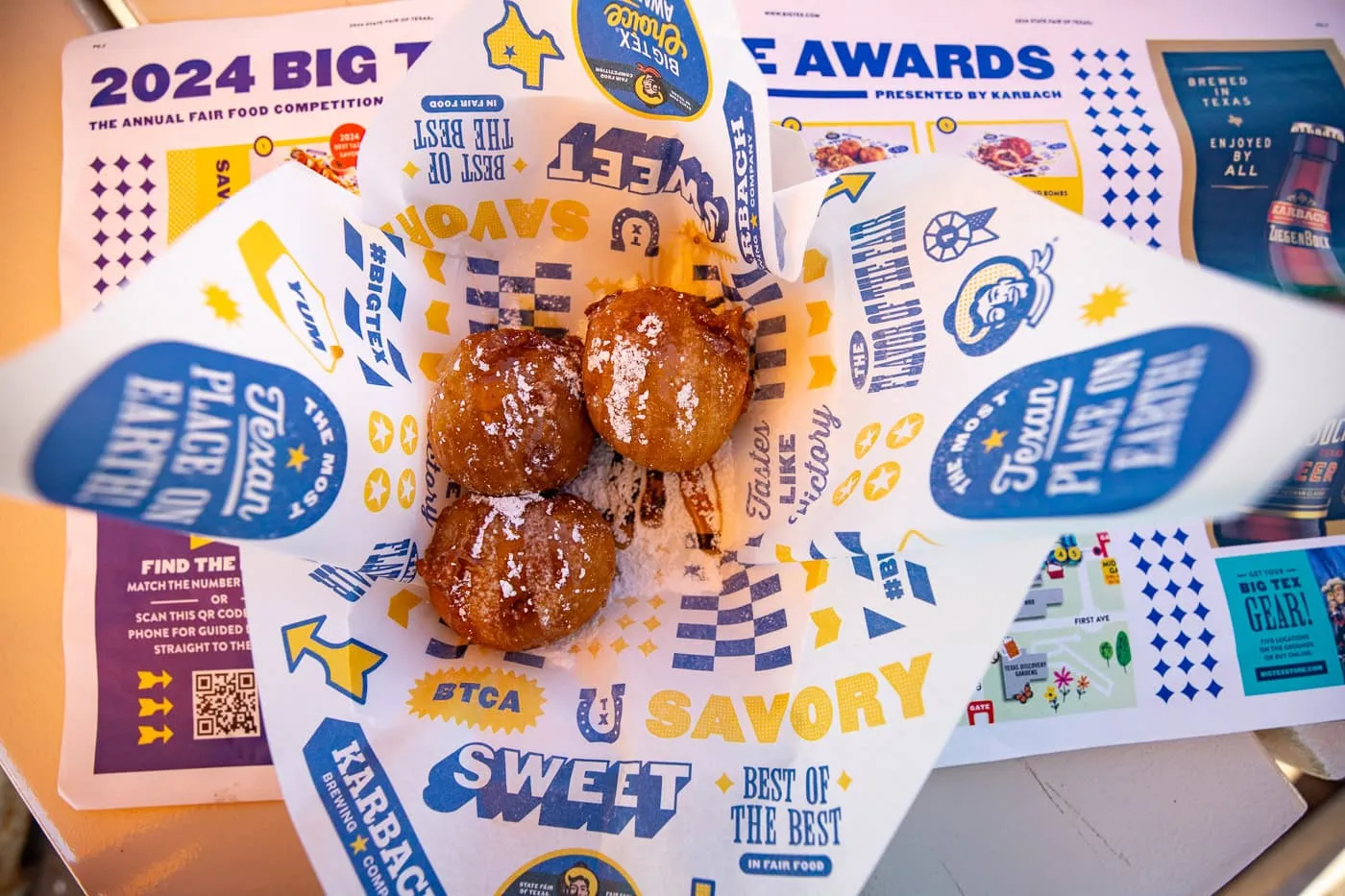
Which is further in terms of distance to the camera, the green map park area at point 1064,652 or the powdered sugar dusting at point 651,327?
the green map park area at point 1064,652

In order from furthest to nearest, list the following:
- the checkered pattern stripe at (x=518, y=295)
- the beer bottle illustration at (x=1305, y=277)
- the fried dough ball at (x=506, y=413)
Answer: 1. the beer bottle illustration at (x=1305, y=277)
2. the checkered pattern stripe at (x=518, y=295)
3. the fried dough ball at (x=506, y=413)

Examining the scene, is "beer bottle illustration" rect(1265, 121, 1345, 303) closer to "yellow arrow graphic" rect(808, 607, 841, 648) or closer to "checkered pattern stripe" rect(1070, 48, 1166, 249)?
"checkered pattern stripe" rect(1070, 48, 1166, 249)

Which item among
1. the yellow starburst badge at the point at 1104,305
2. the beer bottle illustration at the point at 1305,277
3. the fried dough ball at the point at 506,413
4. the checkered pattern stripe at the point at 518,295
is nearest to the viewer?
the yellow starburst badge at the point at 1104,305

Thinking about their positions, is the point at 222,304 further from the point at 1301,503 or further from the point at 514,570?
the point at 1301,503

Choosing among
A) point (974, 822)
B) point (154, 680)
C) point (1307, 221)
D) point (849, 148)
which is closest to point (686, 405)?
point (849, 148)

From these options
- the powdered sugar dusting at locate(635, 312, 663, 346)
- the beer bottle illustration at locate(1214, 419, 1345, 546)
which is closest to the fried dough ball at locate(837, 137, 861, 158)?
the powdered sugar dusting at locate(635, 312, 663, 346)

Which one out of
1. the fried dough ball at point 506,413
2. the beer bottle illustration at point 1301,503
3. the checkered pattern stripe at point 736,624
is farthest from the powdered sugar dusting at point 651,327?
the beer bottle illustration at point 1301,503

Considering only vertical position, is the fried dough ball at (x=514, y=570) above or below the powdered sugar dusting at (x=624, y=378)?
below

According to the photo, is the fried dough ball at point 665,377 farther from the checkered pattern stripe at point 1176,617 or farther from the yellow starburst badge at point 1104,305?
the checkered pattern stripe at point 1176,617
